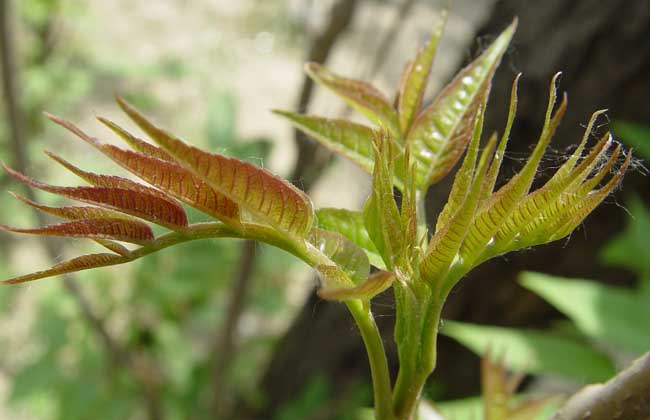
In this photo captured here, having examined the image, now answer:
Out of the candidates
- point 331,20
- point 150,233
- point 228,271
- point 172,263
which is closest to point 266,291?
point 228,271

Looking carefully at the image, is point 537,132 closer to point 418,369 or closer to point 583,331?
point 583,331

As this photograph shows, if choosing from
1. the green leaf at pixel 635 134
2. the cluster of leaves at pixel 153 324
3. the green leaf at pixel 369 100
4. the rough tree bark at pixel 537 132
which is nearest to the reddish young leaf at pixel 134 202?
the green leaf at pixel 369 100

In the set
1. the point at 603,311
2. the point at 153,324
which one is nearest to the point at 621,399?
the point at 603,311

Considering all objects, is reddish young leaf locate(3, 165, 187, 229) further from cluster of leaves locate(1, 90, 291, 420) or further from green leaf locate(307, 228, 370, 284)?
cluster of leaves locate(1, 90, 291, 420)

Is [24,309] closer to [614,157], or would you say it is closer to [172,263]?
[172,263]

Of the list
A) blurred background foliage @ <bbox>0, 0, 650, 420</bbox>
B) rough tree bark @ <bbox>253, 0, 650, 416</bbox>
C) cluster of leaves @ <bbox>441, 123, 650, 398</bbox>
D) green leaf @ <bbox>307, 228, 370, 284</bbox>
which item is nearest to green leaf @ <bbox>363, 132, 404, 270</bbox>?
green leaf @ <bbox>307, 228, 370, 284</bbox>

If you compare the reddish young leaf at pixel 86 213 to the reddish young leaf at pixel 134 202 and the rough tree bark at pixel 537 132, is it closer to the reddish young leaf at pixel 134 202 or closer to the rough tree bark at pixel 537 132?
the reddish young leaf at pixel 134 202
